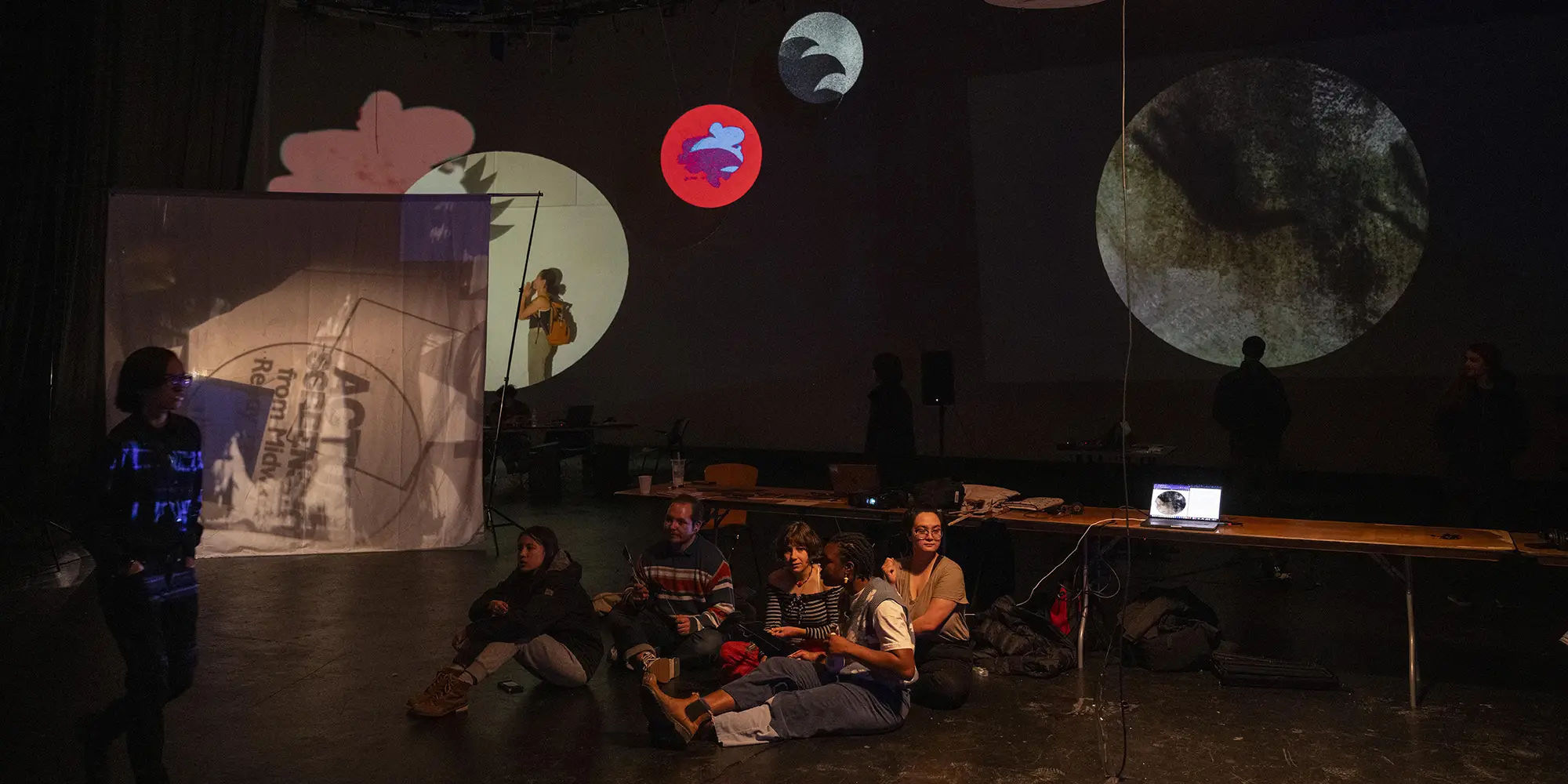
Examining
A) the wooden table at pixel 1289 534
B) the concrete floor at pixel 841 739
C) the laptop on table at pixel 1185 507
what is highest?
the laptop on table at pixel 1185 507

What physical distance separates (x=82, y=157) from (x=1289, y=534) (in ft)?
26.4

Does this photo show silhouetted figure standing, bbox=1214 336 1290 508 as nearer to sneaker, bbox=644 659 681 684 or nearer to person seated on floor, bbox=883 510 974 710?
person seated on floor, bbox=883 510 974 710

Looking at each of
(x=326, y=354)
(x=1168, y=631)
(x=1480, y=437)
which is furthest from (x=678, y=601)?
(x=1480, y=437)

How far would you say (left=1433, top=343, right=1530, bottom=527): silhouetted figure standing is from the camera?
6.35m

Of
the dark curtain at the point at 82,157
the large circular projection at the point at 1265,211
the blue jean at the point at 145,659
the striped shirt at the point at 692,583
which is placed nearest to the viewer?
the blue jean at the point at 145,659

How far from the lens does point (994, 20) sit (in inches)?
432

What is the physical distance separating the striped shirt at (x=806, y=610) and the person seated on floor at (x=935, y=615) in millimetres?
319

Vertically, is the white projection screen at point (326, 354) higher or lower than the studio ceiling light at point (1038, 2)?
lower

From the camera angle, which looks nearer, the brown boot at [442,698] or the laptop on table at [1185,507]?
the brown boot at [442,698]

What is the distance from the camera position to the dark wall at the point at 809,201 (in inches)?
391

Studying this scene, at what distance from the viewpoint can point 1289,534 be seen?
498 centimetres

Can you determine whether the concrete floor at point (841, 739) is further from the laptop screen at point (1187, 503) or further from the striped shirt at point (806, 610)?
the laptop screen at point (1187, 503)

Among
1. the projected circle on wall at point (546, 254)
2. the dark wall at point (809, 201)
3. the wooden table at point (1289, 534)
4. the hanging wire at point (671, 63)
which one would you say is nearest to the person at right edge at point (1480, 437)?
the wooden table at point (1289, 534)

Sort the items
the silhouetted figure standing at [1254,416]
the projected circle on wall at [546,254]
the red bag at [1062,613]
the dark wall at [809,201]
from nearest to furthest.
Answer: the red bag at [1062,613]
the silhouetted figure standing at [1254,416]
the dark wall at [809,201]
the projected circle on wall at [546,254]
